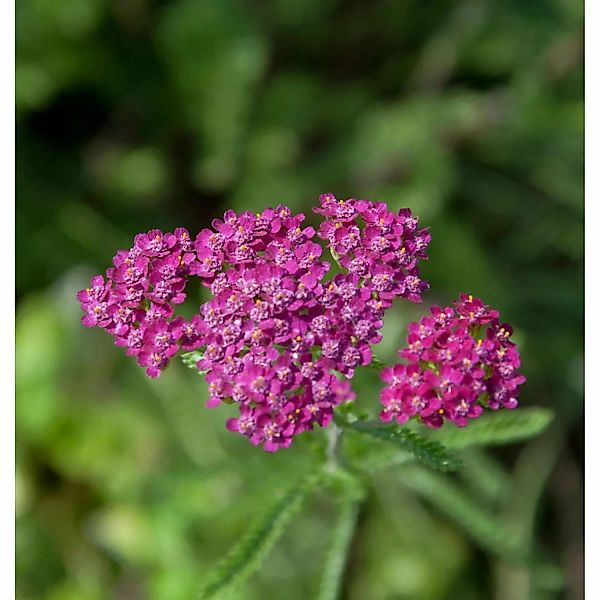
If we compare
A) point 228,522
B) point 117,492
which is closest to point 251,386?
point 228,522

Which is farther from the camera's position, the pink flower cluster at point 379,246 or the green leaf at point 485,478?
the green leaf at point 485,478

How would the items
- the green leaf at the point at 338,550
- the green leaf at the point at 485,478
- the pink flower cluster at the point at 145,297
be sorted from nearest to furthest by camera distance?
the pink flower cluster at the point at 145,297
the green leaf at the point at 338,550
the green leaf at the point at 485,478

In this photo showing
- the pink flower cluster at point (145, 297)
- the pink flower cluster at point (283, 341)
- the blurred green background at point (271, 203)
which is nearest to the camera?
the pink flower cluster at point (283, 341)

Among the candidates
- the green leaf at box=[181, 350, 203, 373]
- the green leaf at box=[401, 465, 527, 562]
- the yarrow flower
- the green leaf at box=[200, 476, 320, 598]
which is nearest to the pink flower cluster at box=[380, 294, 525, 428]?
the yarrow flower

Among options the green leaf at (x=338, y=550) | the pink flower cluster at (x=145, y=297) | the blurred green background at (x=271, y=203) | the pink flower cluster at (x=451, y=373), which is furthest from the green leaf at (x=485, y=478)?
the pink flower cluster at (x=145, y=297)

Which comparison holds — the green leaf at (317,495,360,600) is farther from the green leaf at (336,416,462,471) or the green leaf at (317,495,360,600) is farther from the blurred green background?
the blurred green background

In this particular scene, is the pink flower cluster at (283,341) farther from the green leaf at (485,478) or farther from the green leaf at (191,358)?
the green leaf at (485,478)

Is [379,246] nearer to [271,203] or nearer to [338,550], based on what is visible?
[338,550]

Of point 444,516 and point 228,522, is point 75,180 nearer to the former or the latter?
point 228,522
